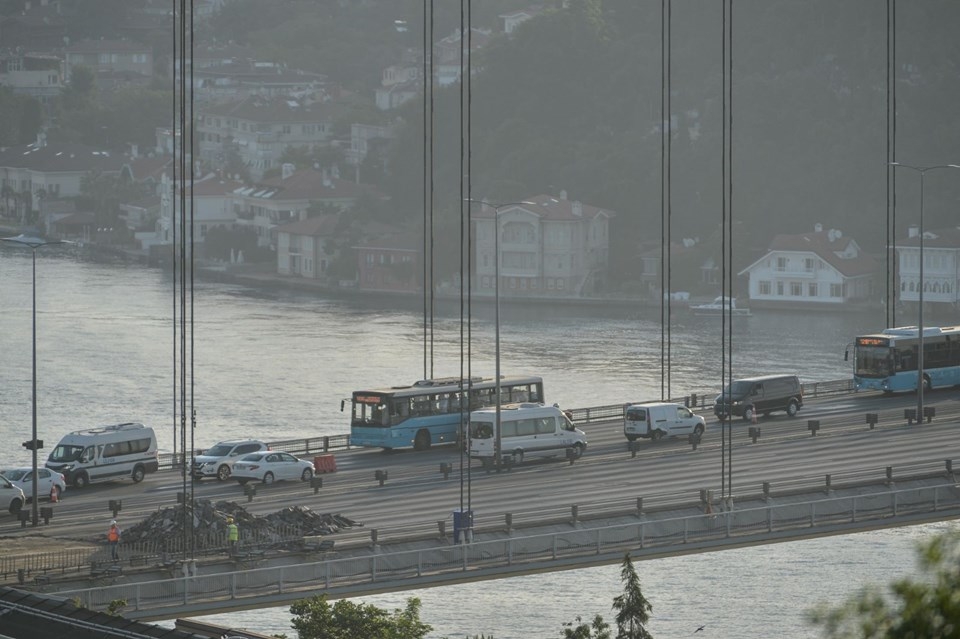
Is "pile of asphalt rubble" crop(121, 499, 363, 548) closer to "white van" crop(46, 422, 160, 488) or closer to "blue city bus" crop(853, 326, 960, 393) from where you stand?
"white van" crop(46, 422, 160, 488)

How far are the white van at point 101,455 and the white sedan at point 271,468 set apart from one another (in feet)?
6.04

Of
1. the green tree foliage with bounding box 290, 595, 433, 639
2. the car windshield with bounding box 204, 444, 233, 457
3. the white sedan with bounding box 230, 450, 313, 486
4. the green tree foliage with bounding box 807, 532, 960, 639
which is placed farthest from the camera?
the car windshield with bounding box 204, 444, 233, 457

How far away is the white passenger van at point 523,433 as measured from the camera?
3841 cm

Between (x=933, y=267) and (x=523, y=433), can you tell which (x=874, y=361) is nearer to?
(x=523, y=433)

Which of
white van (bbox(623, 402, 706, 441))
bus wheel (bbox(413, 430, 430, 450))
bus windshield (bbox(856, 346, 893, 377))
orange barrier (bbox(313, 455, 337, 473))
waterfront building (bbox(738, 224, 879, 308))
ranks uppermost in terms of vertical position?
waterfront building (bbox(738, 224, 879, 308))

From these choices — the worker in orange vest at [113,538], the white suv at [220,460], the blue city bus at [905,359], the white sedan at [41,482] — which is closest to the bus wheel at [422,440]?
the white suv at [220,460]

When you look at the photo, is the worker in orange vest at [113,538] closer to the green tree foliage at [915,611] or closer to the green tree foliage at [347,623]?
the green tree foliage at [347,623]

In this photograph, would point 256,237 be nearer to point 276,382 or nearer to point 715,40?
point 715,40

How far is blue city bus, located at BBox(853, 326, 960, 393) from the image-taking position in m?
47.2

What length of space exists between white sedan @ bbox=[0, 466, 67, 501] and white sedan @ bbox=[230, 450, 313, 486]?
2.96 m

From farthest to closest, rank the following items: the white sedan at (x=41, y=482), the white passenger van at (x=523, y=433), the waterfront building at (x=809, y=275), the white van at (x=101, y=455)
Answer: the waterfront building at (x=809, y=275) → the white passenger van at (x=523, y=433) → the white van at (x=101, y=455) → the white sedan at (x=41, y=482)

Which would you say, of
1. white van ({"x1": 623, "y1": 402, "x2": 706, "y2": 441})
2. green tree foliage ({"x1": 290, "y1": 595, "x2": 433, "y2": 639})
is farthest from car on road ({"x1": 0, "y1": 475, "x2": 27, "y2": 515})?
white van ({"x1": 623, "y1": 402, "x2": 706, "y2": 441})

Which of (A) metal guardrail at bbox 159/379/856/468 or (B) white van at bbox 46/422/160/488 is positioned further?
(A) metal guardrail at bbox 159/379/856/468

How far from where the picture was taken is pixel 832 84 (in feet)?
421
